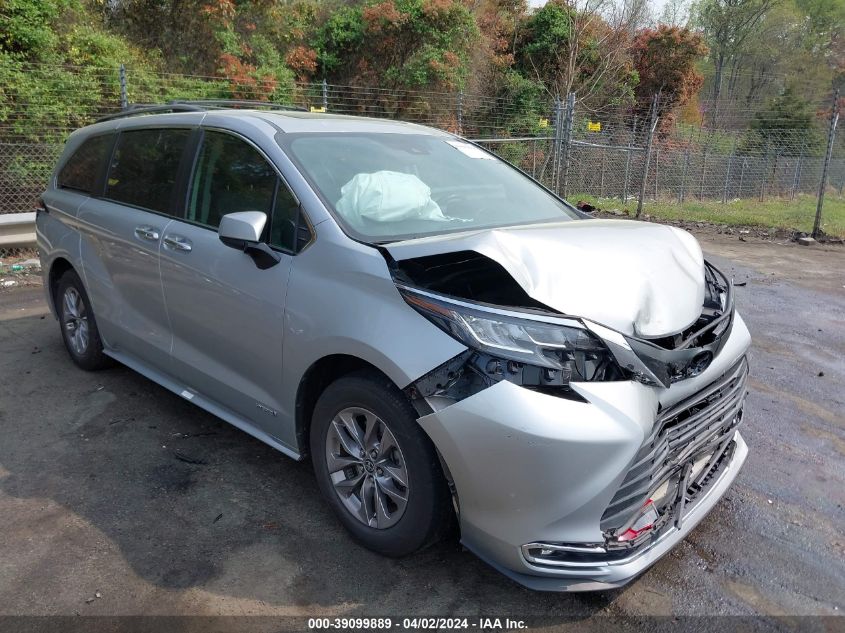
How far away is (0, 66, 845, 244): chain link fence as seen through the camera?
919 cm

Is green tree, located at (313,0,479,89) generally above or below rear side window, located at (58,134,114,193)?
above

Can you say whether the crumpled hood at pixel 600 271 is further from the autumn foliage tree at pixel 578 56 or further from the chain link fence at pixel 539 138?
the autumn foliage tree at pixel 578 56

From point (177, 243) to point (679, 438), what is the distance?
2702mm

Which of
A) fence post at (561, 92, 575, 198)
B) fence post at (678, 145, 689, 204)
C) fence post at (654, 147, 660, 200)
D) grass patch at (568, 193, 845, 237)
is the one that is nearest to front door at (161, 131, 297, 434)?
fence post at (561, 92, 575, 198)

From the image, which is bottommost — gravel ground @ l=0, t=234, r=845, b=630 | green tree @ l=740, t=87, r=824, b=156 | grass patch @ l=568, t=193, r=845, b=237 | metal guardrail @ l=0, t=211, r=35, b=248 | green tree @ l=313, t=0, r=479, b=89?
gravel ground @ l=0, t=234, r=845, b=630

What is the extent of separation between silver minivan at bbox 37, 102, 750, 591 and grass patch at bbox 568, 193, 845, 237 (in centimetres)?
1134

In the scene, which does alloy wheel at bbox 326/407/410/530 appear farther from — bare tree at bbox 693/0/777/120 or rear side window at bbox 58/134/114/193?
bare tree at bbox 693/0/777/120

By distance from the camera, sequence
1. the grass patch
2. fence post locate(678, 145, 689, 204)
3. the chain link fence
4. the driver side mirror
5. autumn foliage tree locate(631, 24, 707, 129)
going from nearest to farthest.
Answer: the driver side mirror
the chain link fence
the grass patch
fence post locate(678, 145, 689, 204)
autumn foliage tree locate(631, 24, 707, 129)

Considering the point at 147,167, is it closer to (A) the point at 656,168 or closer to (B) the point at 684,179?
(A) the point at 656,168

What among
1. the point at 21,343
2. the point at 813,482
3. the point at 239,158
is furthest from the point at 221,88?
the point at 813,482

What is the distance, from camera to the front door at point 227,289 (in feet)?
10.3

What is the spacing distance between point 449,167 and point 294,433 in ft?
5.62

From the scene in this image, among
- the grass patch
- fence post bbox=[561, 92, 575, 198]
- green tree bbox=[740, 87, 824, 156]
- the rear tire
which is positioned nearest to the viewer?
the rear tire

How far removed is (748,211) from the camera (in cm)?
1648
